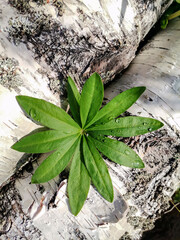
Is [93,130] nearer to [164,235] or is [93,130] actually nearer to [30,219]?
[30,219]

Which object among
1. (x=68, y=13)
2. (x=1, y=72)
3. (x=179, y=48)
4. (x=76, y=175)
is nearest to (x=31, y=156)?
(x=76, y=175)

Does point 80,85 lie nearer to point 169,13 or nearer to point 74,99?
point 74,99

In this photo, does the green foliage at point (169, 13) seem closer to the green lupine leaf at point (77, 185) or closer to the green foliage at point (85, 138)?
the green foliage at point (85, 138)

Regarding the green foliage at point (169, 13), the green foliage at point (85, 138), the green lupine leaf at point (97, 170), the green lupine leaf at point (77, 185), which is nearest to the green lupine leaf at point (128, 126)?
the green foliage at point (85, 138)

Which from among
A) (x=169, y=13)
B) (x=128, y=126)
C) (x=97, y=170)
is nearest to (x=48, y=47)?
(x=128, y=126)

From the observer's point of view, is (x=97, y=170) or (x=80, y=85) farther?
(x=80, y=85)

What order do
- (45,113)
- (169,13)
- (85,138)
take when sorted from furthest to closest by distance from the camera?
(169,13) < (85,138) < (45,113)

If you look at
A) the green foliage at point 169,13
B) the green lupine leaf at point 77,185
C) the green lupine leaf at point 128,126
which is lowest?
the green lupine leaf at point 77,185
